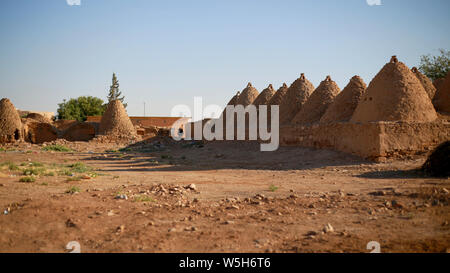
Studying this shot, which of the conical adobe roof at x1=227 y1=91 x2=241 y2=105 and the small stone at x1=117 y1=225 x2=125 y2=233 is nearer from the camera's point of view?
the small stone at x1=117 y1=225 x2=125 y2=233

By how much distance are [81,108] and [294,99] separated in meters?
33.3

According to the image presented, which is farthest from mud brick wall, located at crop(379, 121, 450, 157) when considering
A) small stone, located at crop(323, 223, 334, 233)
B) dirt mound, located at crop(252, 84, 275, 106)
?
dirt mound, located at crop(252, 84, 275, 106)

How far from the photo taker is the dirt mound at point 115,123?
23.4 m

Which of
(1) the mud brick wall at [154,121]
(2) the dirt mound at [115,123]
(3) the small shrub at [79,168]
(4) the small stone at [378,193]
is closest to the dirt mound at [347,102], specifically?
(4) the small stone at [378,193]

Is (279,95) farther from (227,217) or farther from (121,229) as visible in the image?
(121,229)

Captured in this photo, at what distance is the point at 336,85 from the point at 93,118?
27481 millimetres

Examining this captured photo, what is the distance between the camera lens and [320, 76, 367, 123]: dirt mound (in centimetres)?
1218

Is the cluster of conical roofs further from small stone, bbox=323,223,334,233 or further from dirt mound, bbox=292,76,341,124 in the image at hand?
small stone, bbox=323,223,334,233

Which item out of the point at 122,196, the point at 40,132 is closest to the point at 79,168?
the point at 122,196

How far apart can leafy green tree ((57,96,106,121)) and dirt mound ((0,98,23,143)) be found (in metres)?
19.0

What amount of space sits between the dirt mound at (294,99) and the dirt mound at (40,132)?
59.0 ft

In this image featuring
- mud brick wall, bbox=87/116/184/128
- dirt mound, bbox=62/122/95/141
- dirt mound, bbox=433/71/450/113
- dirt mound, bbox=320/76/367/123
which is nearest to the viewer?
dirt mound, bbox=433/71/450/113

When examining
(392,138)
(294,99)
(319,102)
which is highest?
(294,99)

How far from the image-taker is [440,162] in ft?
21.7
